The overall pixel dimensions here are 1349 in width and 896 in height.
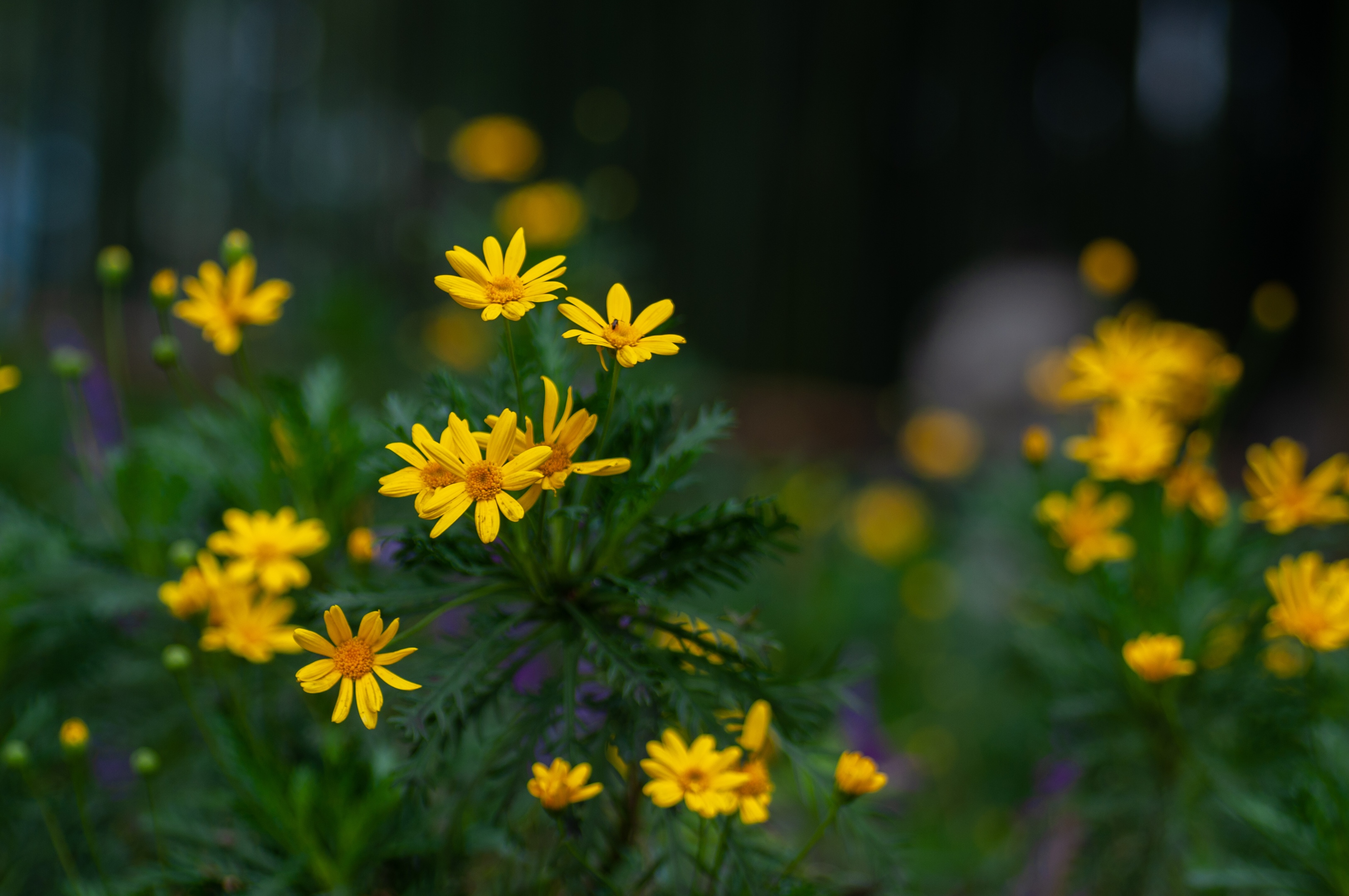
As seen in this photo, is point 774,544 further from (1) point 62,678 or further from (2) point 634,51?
(2) point 634,51

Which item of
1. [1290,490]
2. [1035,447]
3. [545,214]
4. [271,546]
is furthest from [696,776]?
[545,214]

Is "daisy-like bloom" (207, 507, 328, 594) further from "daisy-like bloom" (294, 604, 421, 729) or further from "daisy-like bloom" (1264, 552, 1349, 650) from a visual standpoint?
"daisy-like bloom" (1264, 552, 1349, 650)

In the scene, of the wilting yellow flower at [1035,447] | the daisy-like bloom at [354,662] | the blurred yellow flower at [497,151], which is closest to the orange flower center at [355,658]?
the daisy-like bloom at [354,662]

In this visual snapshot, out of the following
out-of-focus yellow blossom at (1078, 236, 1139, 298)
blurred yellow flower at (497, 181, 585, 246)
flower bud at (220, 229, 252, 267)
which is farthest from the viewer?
blurred yellow flower at (497, 181, 585, 246)

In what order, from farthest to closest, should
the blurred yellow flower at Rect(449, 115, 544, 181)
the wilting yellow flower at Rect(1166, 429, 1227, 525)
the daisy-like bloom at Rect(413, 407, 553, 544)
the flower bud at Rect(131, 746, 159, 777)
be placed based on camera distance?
the blurred yellow flower at Rect(449, 115, 544, 181) < the wilting yellow flower at Rect(1166, 429, 1227, 525) < the flower bud at Rect(131, 746, 159, 777) < the daisy-like bloom at Rect(413, 407, 553, 544)

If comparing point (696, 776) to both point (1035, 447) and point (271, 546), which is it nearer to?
point (271, 546)

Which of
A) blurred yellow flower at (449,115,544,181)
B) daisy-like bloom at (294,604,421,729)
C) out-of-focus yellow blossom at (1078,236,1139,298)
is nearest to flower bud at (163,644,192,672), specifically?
daisy-like bloom at (294,604,421,729)

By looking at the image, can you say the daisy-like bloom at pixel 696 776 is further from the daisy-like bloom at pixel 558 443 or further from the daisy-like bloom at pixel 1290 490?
the daisy-like bloom at pixel 1290 490
